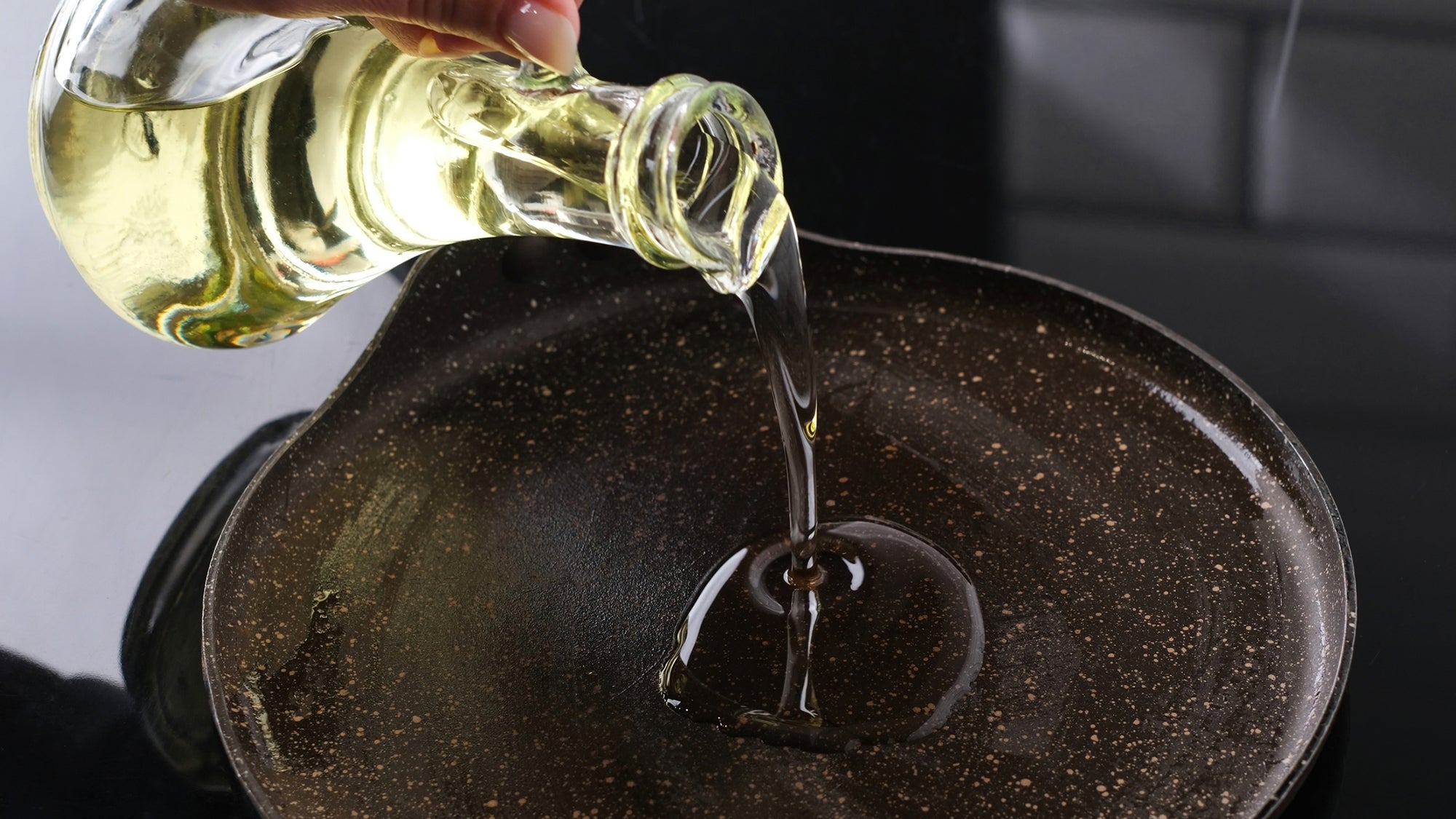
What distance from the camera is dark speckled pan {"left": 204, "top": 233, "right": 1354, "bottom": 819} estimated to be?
0.50m

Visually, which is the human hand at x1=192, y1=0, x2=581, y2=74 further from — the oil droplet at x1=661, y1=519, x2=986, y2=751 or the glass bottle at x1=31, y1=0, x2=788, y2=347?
the oil droplet at x1=661, y1=519, x2=986, y2=751

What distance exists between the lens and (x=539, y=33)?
44cm

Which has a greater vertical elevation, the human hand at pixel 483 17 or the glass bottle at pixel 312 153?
the human hand at pixel 483 17

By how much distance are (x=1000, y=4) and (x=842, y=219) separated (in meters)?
0.24

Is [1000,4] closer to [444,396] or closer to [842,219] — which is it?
[842,219]

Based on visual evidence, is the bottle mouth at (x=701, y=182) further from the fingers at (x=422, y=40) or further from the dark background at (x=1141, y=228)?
the dark background at (x=1141, y=228)

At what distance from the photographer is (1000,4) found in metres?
0.94

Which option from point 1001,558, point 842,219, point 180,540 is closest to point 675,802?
point 1001,558

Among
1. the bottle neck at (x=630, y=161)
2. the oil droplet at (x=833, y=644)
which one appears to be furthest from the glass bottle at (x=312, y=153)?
the oil droplet at (x=833, y=644)

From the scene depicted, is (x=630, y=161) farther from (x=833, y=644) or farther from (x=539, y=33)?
(x=833, y=644)

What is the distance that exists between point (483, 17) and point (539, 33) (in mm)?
20

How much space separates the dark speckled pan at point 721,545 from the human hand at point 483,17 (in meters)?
0.22

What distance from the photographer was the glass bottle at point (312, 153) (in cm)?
45

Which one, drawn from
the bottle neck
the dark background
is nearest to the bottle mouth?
the bottle neck
